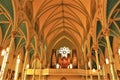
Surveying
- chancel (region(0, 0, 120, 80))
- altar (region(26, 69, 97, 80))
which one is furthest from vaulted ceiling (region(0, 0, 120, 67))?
altar (region(26, 69, 97, 80))

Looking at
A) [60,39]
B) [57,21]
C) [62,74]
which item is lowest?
[62,74]

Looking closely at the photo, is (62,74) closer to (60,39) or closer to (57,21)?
(60,39)

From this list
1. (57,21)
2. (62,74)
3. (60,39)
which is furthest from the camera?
(60,39)

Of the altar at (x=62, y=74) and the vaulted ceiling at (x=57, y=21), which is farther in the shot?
the altar at (x=62, y=74)

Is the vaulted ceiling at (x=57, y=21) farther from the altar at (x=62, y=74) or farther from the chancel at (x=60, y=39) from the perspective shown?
the altar at (x=62, y=74)

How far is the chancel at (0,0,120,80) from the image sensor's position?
17.4 meters

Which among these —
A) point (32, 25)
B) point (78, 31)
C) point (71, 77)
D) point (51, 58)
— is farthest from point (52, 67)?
point (32, 25)

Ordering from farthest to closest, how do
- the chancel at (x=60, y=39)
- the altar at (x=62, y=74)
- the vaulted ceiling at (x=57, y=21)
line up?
the altar at (x=62, y=74) < the chancel at (x=60, y=39) < the vaulted ceiling at (x=57, y=21)

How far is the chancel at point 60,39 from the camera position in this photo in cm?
1744

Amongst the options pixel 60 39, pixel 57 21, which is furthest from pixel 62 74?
pixel 57 21

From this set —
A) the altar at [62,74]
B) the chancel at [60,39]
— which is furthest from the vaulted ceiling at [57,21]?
the altar at [62,74]

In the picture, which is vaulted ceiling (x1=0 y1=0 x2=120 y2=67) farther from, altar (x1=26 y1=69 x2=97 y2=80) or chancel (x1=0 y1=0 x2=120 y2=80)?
altar (x1=26 y1=69 x2=97 y2=80)

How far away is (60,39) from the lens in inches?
1123

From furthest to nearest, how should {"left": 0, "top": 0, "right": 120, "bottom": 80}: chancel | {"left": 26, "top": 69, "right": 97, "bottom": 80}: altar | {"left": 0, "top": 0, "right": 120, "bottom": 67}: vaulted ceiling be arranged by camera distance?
{"left": 26, "top": 69, "right": 97, "bottom": 80}: altar, {"left": 0, "top": 0, "right": 120, "bottom": 80}: chancel, {"left": 0, "top": 0, "right": 120, "bottom": 67}: vaulted ceiling
